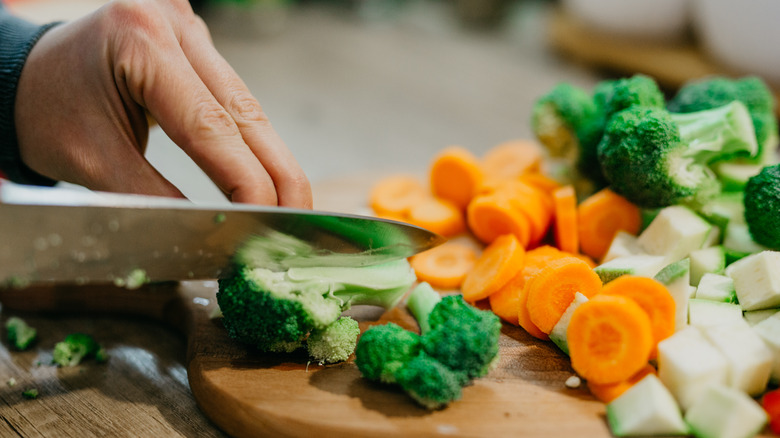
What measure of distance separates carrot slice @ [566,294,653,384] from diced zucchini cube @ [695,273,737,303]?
30 centimetres

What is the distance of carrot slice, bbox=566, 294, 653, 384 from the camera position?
1307 mm

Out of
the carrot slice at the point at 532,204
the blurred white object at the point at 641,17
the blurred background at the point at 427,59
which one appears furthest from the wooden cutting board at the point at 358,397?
the blurred white object at the point at 641,17

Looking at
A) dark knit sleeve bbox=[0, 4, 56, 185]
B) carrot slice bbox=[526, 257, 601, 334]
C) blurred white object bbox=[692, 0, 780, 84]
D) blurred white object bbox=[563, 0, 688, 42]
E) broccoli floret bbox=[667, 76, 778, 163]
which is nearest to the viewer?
carrot slice bbox=[526, 257, 601, 334]

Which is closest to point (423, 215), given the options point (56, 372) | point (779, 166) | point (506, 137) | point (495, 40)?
point (779, 166)

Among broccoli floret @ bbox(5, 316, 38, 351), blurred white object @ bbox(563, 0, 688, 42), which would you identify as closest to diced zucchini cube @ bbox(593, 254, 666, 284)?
broccoli floret @ bbox(5, 316, 38, 351)

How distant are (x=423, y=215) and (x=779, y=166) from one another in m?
1.07

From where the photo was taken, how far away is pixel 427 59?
429cm

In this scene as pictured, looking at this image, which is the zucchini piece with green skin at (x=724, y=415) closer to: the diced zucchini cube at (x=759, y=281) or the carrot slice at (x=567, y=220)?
the diced zucchini cube at (x=759, y=281)

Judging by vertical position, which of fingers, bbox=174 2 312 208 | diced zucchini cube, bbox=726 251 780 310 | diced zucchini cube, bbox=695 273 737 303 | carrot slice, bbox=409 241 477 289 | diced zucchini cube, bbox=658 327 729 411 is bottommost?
carrot slice, bbox=409 241 477 289

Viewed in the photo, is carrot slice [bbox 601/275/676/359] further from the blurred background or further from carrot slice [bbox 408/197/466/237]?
the blurred background

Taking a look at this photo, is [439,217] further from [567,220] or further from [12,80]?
[12,80]

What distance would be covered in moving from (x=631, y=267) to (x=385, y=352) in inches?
28.3

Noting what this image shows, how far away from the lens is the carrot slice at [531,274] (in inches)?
62.4

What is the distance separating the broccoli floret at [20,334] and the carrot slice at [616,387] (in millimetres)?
1526
